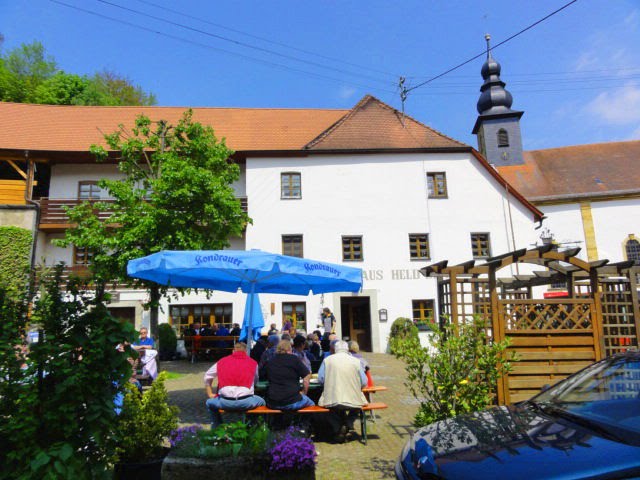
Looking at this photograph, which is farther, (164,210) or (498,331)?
(164,210)

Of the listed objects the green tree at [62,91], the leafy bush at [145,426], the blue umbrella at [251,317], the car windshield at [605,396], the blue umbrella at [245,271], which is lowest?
the leafy bush at [145,426]

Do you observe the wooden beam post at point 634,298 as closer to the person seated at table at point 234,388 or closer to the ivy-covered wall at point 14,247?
the person seated at table at point 234,388

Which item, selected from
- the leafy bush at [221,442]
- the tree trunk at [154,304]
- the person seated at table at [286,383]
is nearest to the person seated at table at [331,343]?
the person seated at table at [286,383]

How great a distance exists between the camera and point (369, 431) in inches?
280

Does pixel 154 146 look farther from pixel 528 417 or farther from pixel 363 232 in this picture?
pixel 528 417

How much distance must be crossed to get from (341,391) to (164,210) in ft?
27.8

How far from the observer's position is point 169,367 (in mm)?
15234

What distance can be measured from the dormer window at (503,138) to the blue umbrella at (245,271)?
36.1m

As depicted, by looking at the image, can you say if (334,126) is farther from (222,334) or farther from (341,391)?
(341,391)

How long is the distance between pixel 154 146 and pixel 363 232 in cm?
968

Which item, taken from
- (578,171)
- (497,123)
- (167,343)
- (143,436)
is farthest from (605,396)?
(497,123)

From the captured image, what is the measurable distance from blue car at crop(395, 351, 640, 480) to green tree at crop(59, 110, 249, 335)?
33.5 feet

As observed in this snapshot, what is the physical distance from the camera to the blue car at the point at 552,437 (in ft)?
8.96

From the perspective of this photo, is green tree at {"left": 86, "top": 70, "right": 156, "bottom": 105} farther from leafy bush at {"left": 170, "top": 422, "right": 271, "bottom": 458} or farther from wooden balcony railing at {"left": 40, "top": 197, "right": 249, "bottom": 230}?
leafy bush at {"left": 170, "top": 422, "right": 271, "bottom": 458}
